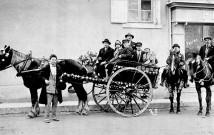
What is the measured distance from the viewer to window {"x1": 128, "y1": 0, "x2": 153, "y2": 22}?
39.7 feet

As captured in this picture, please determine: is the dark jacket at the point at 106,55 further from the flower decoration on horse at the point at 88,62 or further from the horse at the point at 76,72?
the horse at the point at 76,72

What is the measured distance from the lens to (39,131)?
696 cm

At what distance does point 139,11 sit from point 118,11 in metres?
0.92

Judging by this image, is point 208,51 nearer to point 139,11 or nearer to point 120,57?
point 120,57

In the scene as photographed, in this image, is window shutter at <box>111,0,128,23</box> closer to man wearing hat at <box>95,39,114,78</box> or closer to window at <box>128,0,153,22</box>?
window at <box>128,0,153,22</box>

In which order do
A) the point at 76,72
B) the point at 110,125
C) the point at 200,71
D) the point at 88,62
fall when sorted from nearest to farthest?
the point at 110,125 → the point at 76,72 → the point at 200,71 → the point at 88,62

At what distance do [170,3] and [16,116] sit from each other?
6780 millimetres

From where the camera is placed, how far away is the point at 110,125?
7.60 meters

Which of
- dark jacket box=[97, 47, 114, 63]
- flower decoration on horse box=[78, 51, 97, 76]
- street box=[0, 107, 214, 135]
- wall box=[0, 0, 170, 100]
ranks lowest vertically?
street box=[0, 107, 214, 135]

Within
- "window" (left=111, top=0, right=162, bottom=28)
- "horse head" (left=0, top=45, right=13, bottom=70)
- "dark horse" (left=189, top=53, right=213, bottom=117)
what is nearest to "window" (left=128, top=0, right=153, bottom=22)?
"window" (left=111, top=0, right=162, bottom=28)

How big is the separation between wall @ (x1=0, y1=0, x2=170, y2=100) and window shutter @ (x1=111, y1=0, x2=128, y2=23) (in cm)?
16

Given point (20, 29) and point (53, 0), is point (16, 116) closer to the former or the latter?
point (20, 29)

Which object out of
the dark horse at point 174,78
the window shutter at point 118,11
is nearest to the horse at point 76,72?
the dark horse at point 174,78

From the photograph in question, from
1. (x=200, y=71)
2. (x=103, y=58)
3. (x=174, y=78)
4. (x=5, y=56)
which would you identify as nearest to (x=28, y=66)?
(x=5, y=56)
